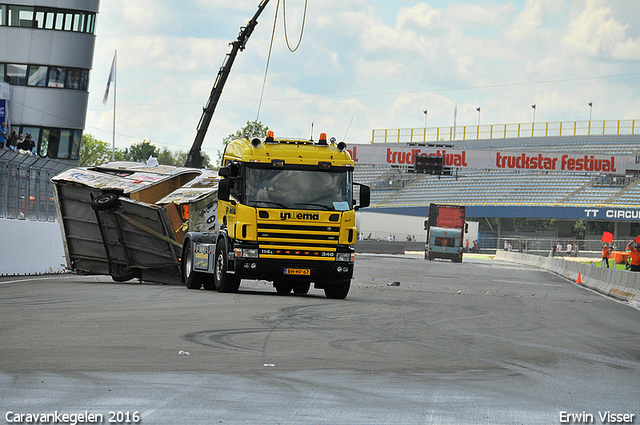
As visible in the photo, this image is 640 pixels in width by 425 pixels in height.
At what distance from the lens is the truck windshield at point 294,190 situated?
52.0ft

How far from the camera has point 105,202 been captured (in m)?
18.7

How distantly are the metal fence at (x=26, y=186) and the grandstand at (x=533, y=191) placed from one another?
52.7 meters

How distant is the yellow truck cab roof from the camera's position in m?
16.0

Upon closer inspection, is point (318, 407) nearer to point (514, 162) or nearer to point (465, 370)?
point (465, 370)

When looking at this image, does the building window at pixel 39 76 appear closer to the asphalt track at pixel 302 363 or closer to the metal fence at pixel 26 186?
the metal fence at pixel 26 186

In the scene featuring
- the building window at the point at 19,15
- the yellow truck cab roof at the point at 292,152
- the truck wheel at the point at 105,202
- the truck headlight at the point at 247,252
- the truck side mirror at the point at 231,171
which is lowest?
the truck headlight at the point at 247,252

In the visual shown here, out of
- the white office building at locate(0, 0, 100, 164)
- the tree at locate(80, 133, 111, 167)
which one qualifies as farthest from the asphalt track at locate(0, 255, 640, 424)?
the tree at locate(80, 133, 111, 167)

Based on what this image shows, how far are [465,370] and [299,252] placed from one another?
827 cm

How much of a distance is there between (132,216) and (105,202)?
68 cm

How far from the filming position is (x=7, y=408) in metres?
5.45

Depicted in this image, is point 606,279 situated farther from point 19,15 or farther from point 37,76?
point 19,15

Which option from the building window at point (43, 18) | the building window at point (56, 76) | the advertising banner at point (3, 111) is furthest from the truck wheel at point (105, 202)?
the building window at point (43, 18)

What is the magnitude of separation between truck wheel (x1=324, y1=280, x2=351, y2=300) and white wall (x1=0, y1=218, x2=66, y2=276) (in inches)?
323

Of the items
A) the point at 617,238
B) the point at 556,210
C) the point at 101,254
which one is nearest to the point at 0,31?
the point at 101,254
